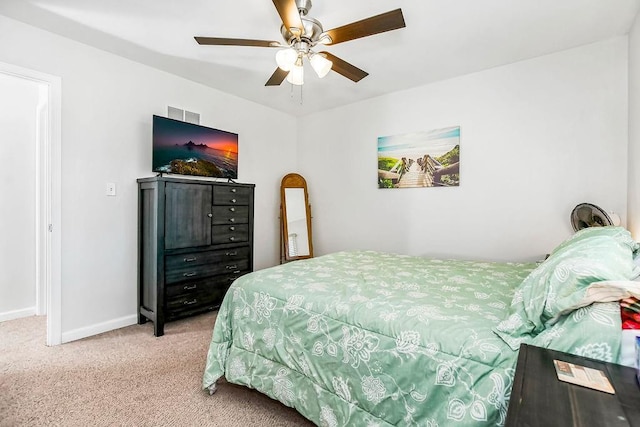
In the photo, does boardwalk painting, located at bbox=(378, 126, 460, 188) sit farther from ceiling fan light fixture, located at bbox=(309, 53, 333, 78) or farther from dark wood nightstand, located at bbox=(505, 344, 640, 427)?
dark wood nightstand, located at bbox=(505, 344, 640, 427)

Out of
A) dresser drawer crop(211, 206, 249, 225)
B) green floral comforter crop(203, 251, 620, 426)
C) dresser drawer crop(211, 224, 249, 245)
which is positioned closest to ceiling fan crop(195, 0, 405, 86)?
green floral comforter crop(203, 251, 620, 426)

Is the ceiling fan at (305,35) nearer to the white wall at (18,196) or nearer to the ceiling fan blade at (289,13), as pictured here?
the ceiling fan blade at (289,13)

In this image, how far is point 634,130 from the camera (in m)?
2.34

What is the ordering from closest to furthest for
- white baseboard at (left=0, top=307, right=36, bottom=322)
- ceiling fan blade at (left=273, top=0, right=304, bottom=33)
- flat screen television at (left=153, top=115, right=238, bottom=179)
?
ceiling fan blade at (left=273, top=0, right=304, bottom=33) → flat screen television at (left=153, top=115, right=238, bottom=179) → white baseboard at (left=0, top=307, right=36, bottom=322)

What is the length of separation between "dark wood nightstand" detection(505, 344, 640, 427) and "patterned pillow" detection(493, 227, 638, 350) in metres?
0.18

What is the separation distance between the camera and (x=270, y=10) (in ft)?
7.11

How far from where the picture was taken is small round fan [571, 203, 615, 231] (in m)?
2.46

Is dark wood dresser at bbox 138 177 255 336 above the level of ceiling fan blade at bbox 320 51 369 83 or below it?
below

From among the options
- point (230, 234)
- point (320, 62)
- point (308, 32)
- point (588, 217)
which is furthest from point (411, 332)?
point (230, 234)

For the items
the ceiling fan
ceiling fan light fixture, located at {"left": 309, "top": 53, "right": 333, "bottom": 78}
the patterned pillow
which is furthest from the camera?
ceiling fan light fixture, located at {"left": 309, "top": 53, "right": 333, "bottom": 78}

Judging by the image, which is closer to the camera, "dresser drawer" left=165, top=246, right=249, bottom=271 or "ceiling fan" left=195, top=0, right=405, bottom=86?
"ceiling fan" left=195, top=0, right=405, bottom=86

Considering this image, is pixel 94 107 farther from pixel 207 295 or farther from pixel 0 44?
pixel 207 295

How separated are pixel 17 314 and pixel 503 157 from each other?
206 inches

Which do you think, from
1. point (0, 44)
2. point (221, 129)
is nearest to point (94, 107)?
point (0, 44)
